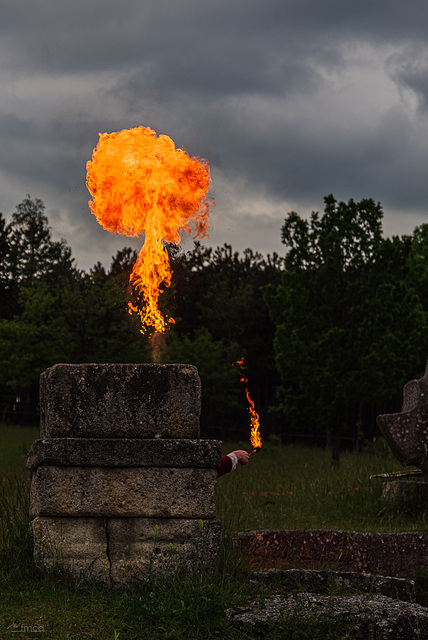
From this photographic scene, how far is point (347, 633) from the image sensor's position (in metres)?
5.10

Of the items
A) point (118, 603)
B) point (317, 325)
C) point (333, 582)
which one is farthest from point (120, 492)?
point (317, 325)

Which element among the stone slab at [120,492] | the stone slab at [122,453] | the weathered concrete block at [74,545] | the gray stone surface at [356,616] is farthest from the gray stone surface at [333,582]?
the weathered concrete block at [74,545]

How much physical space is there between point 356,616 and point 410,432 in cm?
426

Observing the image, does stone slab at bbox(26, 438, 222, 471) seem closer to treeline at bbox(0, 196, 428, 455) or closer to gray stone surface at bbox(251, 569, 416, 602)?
gray stone surface at bbox(251, 569, 416, 602)

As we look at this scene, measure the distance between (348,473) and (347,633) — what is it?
7.55 metres

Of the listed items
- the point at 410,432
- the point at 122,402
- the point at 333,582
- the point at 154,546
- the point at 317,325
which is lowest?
the point at 333,582

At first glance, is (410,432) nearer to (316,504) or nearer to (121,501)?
(316,504)

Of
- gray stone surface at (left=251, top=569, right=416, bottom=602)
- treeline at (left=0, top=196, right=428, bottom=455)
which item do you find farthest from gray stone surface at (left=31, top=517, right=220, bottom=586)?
treeline at (left=0, top=196, right=428, bottom=455)

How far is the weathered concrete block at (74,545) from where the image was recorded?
588 cm

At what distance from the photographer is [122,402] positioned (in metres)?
6.14

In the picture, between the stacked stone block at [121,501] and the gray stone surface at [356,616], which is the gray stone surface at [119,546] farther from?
the gray stone surface at [356,616]

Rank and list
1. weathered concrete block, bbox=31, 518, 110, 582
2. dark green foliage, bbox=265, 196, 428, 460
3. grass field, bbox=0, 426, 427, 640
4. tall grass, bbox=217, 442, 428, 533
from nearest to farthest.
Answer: grass field, bbox=0, 426, 427, 640 < weathered concrete block, bbox=31, 518, 110, 582 < tall grass, bbox=217, 442, 428, 533 < dark green foliage, bbox=265, 196, 428, 460

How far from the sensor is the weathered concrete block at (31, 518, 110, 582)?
19.3 feet

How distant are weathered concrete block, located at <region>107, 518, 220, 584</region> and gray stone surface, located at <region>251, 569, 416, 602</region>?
59 centimetres
